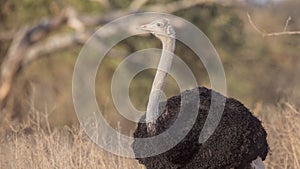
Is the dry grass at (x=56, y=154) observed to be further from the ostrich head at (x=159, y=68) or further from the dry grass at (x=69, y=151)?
the ostrich head at (x=159, y=68)

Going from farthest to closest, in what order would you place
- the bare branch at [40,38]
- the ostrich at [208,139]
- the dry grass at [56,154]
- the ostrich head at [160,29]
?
1. the bare branch at [40,38]
2. the dry grass at [56,154]
3. the ostrich head at [160,29]
4. the ostrich at [208,139]

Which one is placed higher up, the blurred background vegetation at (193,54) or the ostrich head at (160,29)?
the ostrich head at (160,29)

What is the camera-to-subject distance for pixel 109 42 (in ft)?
57.5

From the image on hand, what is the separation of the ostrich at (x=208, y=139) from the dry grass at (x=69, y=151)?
36.6 inches

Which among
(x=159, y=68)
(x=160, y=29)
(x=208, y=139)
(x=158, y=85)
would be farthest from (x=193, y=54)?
(x=208, y=139)

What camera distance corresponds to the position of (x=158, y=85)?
5.62 metres

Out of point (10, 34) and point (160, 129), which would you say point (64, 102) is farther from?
point (160, 129)

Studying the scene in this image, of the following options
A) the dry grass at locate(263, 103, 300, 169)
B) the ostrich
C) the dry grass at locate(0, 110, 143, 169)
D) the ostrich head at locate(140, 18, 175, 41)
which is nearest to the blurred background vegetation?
the dry grass at locate(263, 103, 300, 169)

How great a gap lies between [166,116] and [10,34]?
41.3 feet

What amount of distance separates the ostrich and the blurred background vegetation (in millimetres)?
11334

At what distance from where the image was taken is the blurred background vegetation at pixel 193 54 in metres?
Answer: 17.6

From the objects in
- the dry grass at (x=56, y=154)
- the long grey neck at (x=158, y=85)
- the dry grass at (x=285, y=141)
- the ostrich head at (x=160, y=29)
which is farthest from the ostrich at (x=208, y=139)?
the dry grass at (x=285, y=141)

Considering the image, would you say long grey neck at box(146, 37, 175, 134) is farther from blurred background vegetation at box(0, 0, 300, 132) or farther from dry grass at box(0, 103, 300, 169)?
blurred background vegetation at box(0, 0, 300, 132)

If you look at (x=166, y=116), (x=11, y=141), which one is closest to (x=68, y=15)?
(x=11, y=141)
